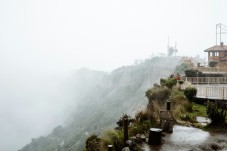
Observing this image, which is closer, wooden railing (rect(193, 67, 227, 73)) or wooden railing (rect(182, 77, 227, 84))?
wooden railing (rect(182, 77, 227, 84))

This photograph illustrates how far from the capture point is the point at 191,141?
1062 centimetres

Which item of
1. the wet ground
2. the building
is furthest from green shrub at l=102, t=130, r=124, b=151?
the building

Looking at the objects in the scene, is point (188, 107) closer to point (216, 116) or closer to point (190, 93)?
point (190, 93)

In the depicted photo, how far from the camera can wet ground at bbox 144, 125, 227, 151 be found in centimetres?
975

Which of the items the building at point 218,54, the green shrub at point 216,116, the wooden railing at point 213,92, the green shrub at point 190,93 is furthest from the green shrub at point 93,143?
the building at point 218,54

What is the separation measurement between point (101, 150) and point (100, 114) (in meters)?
70.1

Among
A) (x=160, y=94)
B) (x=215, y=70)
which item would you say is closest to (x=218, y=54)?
(x=215, y=70)

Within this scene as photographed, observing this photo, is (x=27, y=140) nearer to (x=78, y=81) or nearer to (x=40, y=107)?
(x=40, y=107)

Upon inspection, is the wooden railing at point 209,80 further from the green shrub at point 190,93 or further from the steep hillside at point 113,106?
the steep hillside at point 113,106

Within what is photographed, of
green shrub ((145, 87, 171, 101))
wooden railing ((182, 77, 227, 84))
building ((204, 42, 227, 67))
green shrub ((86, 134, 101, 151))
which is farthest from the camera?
building ((204, 42, 227, 67))

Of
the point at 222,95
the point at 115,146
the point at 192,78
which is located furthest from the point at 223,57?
the point at 115,146

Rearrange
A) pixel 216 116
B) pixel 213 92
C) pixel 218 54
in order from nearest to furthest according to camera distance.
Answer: pixel 216 116 → pixel 213 92 → pixel 218 54

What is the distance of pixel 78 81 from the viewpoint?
182000 mm

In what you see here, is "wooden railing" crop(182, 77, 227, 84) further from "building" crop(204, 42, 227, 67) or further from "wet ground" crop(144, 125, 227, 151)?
"building" crop(204, 42, 227, 67)
